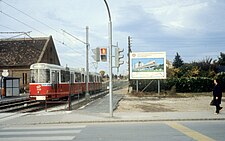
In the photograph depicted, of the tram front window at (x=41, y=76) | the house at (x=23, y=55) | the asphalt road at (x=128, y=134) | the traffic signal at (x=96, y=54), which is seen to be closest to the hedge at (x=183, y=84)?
the tram front window at (x=41, y=76)

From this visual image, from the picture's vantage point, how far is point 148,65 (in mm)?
37688

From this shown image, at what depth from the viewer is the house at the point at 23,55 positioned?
206 ft

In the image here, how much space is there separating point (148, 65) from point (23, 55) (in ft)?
113

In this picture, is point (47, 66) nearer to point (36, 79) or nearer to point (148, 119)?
point (36, 79)

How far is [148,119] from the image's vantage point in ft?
51.2

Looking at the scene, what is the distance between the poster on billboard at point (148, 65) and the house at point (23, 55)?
2684 cm

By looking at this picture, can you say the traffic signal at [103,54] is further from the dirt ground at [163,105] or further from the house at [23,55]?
the house at [23,55]

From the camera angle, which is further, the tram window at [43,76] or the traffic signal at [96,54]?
the tram window at [43,76]

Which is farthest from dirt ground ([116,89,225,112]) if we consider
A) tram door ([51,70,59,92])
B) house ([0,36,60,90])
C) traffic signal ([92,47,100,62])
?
house ([0,36,60,90])

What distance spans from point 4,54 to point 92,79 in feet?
95.9

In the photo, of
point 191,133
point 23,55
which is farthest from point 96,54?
point 23,55

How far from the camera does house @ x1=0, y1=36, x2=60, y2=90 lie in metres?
62.9

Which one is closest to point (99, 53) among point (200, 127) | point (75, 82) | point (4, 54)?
point (200, 127)

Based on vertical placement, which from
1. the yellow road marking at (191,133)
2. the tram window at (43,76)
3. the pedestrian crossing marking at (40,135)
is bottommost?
the pedestrian crossing marking at (40,135)
